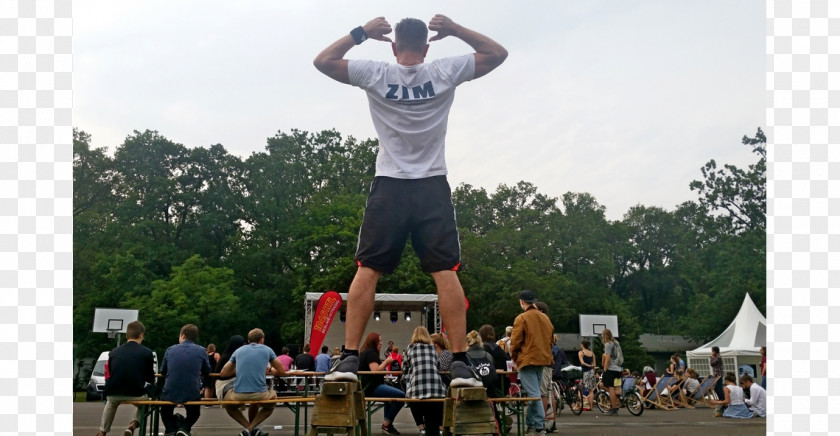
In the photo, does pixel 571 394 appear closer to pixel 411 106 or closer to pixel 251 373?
pixel 251 373

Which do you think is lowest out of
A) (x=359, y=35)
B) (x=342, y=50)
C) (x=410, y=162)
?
(x=410, y=162)

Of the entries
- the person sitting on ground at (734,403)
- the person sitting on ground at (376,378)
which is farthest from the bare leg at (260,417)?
the person sitting on ground at (734,403)

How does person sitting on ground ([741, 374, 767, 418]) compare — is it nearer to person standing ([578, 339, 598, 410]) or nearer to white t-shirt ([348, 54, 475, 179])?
person standing ([578, 339, 598, 410])

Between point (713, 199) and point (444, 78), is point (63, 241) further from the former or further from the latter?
point (713, 199)

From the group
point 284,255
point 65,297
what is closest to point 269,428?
point 65,297

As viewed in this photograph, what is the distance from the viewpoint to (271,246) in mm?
47312

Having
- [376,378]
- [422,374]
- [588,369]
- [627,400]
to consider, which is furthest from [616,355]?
[422,374]

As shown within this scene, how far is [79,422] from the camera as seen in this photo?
39.7ft

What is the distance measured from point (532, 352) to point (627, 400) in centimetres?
782

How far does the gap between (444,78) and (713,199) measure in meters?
45.9

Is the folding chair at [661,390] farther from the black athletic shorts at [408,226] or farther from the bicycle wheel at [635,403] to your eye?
the black athletic shorts at [408,226]

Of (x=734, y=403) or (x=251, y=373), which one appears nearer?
(x=251, y=373)

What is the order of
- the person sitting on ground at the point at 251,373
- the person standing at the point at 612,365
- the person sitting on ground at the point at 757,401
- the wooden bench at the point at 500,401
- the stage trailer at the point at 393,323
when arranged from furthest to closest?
the stage trailer at the point at 393,323, the person sitting on ground at the point at 757,401, the person standing at the point at 612,365, the person sitting on ground at the point at 251,373, the wooden bench at the point at 500,401

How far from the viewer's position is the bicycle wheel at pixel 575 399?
50.7 feet
